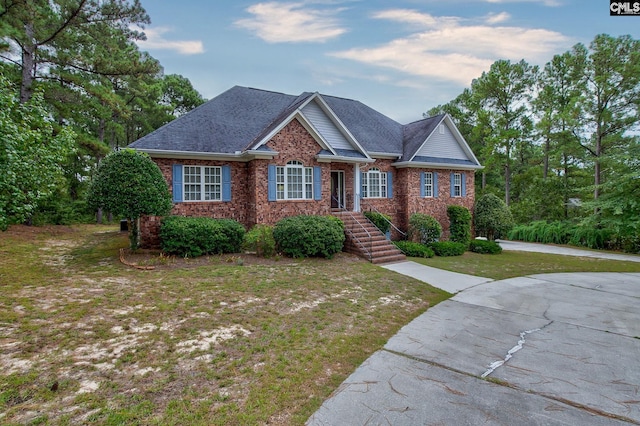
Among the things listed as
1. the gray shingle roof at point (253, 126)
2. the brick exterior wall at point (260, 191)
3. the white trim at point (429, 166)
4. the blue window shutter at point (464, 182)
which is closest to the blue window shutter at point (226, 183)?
the brick exterior wall at point (260, 191)

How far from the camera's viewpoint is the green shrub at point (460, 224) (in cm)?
1688

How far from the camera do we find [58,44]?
17.0 meters

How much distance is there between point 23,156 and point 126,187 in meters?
2.96

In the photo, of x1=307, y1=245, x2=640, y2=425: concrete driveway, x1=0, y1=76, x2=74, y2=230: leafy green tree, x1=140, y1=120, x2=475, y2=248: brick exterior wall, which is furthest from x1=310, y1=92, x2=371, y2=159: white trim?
x1=0, y1=76, x2=74, y2=230: leafy green tree

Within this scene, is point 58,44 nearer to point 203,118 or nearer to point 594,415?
point 203,118

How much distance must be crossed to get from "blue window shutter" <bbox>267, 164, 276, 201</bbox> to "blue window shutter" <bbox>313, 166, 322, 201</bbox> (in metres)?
1.91

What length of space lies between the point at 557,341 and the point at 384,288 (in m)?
3.91

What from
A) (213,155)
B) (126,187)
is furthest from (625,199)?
(126,187)

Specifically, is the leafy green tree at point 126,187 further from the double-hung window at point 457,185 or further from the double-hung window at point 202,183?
the double-hung window at point 457,185

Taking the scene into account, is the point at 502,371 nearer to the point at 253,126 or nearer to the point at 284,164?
the point at 284,164

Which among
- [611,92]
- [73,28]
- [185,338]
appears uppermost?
[73,28]

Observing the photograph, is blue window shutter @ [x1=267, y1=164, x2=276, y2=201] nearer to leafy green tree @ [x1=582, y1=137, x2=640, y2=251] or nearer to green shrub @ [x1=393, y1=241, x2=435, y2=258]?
green shrub @ [x1=393, y1=241, x2=435, y2=258]

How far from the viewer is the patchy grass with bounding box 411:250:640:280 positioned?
11.1 meters

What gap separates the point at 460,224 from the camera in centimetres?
1695
